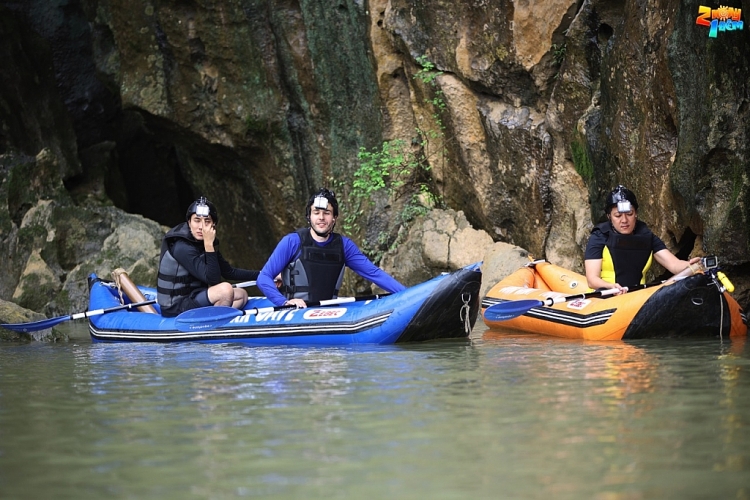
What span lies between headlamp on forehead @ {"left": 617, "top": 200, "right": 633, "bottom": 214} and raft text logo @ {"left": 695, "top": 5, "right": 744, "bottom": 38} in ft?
4.59

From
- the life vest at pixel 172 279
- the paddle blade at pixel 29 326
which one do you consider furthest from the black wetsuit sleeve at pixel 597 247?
the paddle blade at pixel 29 326

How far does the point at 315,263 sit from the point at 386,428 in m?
3.88

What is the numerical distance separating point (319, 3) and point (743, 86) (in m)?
6.35

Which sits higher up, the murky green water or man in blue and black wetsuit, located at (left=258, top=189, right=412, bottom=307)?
man in blue and black wetsuit, located at (left=258, top=189, right=412, bottom=307)

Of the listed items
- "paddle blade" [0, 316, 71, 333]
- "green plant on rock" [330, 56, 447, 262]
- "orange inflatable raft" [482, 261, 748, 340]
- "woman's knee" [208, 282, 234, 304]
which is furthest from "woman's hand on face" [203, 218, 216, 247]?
"green plant on rock" [330, 56, 447, 262]

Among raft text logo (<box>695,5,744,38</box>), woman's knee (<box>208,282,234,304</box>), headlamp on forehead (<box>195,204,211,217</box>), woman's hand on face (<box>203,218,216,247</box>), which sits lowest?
woman's knee (<box>208,282,234,304</box>)

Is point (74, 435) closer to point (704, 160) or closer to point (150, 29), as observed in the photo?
point (704, 160)

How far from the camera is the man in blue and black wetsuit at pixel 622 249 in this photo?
7301mm

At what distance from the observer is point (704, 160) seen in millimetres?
7656

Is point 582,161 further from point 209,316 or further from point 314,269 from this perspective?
point 209,316

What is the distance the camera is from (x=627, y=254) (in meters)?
7.40

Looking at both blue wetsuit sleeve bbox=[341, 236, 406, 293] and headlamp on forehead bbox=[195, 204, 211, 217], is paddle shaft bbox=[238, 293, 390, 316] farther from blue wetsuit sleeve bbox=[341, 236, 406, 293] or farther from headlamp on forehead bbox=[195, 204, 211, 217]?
headlamp on forehead bbox=[195, 204, 211, 217]

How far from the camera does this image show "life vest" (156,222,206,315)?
7.50 meters

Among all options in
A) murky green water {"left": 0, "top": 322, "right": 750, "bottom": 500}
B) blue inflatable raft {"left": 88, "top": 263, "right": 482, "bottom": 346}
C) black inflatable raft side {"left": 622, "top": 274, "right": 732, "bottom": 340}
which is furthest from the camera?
blue inflatable raft {"left": 88, "top": 263, "right": 482, "bottom": 346}
